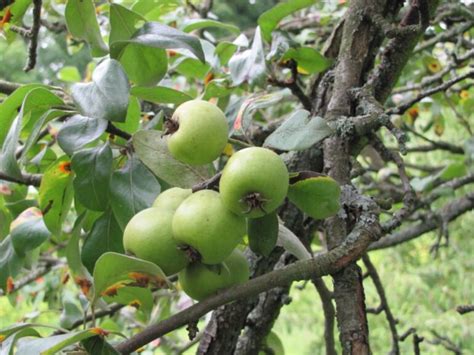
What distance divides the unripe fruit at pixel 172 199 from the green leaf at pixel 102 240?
132mm

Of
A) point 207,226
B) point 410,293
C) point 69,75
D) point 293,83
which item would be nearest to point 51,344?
point 207,226

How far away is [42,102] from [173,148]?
Answer: 197 millimetres

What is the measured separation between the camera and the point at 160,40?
26.0 inches

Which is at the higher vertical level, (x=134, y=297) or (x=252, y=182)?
(x=252, y=182)

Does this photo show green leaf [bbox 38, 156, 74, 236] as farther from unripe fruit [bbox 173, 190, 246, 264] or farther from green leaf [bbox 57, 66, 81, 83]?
green leaf [bbox 57, 66, 81, 83]

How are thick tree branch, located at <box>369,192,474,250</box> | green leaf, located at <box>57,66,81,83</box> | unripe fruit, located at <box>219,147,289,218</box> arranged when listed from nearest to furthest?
unripe fruit, located at <box>219,147,289,218</box>
thick tree branch, located at <box>369,192,474,250</box>
green leaf, located at <box>57,66,81,83</box>

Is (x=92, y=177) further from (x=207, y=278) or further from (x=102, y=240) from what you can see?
(x=207, y=278)

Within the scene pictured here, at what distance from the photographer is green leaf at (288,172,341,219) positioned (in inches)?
22.5

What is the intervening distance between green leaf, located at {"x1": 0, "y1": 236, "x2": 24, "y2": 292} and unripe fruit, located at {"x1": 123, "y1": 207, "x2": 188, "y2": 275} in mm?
333

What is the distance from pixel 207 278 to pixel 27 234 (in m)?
0.35

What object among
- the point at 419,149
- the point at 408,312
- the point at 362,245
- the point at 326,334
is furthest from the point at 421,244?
the point at 362,245

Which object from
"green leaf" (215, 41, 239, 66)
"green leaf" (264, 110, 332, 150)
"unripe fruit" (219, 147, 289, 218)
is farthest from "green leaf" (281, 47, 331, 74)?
"unripe fruit" (219, 147, 289, 218)

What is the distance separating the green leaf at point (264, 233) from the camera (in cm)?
58

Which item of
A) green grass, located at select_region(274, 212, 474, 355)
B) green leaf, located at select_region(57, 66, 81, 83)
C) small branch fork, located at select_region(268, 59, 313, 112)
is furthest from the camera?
green grass, located at select_region(274, 212, 474, 355)
